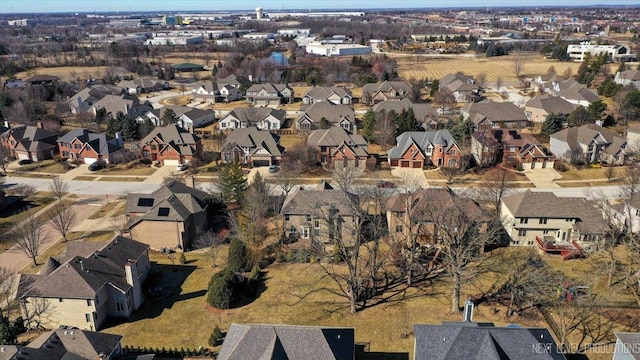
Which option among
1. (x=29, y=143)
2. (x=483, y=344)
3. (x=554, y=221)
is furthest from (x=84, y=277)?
(x=29, y=143)

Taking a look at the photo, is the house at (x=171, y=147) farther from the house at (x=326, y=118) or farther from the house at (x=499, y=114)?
the house at (x=499, y=114)

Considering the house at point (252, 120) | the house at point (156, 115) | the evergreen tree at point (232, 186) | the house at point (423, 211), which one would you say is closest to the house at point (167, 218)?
the evergreen tree at point (232, 186)

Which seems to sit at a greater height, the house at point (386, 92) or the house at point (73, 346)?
the house at point (386, 92)

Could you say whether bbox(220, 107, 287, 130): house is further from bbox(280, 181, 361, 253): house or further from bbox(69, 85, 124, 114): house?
bbox(280, 181, 361, 253): house

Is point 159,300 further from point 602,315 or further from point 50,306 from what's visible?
point 602,315

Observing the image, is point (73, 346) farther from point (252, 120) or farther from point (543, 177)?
point (252, 120)

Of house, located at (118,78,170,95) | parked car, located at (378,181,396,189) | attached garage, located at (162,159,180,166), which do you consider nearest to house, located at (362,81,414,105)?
parked car, located at (378,181,396,189)
